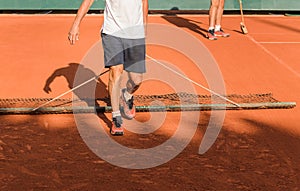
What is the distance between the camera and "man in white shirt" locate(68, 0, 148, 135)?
555cm

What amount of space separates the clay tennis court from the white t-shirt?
1.25 m

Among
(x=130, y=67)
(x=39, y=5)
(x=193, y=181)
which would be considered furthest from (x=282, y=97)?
(x=39, y=5)

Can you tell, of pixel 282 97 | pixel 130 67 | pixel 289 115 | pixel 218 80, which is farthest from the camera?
pixel 218 80

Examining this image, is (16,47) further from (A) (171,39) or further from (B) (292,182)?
(B) (292,182)

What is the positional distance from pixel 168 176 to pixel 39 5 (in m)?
12.4

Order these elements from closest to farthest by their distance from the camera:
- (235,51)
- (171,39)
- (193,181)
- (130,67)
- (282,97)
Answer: (193,181) < (130,67) < (282,97) < (235,51) < (171,39)

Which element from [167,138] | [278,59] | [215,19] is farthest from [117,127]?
[215,19]

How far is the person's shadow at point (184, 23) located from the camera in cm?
1304

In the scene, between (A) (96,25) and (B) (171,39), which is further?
(A) (96,25)

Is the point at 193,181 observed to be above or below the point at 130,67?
below

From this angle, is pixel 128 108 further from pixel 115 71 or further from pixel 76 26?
pixel 76 26

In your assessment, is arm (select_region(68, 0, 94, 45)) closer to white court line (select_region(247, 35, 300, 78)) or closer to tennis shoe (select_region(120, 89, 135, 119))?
tennis shoe (select_region(120, 89, 135, 119))

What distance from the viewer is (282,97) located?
290 inches

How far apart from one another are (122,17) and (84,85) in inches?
91.4
